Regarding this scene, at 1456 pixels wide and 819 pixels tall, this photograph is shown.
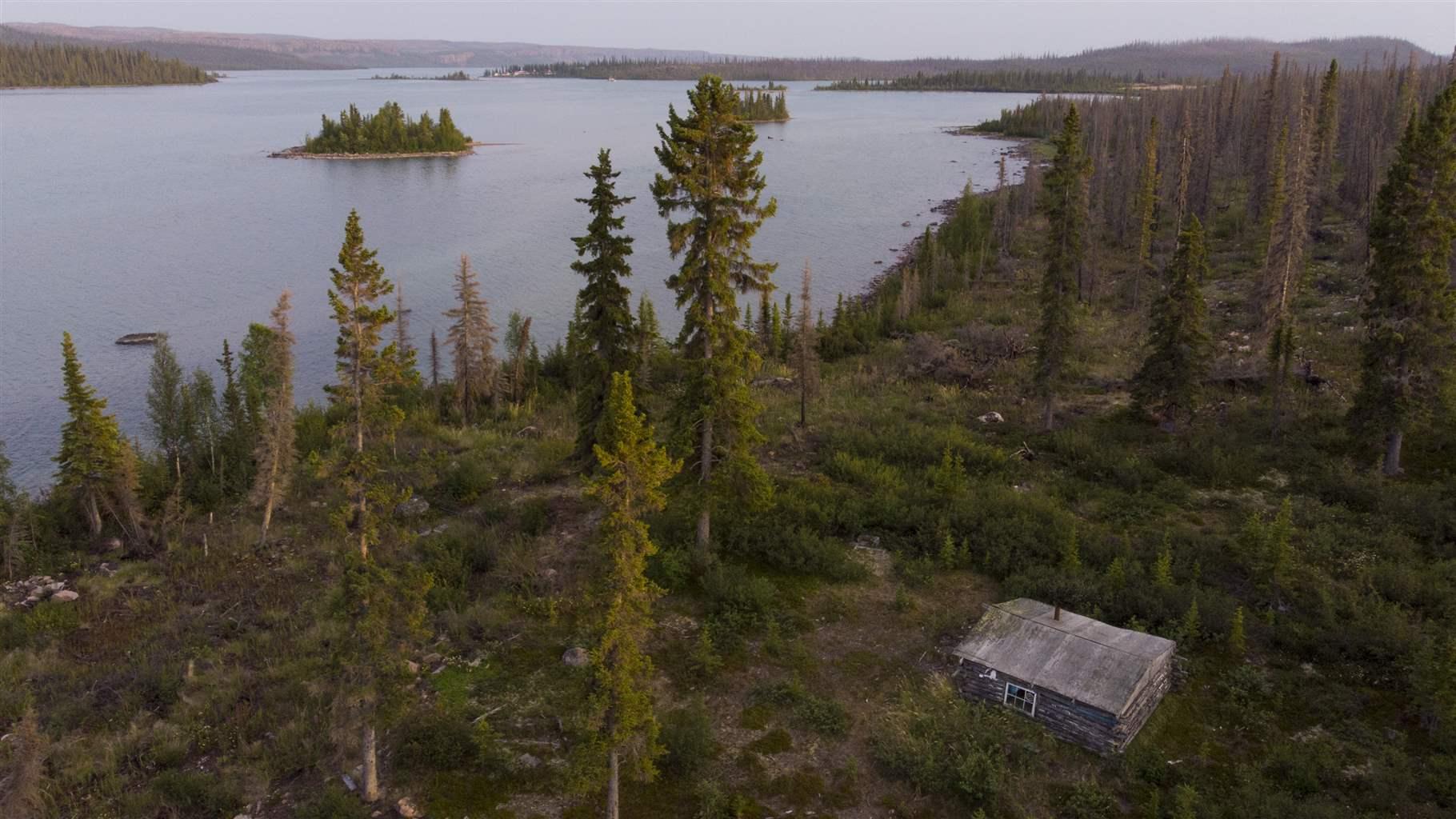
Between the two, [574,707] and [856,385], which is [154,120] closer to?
[856,385]

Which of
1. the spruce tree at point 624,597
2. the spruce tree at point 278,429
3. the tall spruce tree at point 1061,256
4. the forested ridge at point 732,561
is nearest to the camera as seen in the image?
the spruce tree at point 624,597

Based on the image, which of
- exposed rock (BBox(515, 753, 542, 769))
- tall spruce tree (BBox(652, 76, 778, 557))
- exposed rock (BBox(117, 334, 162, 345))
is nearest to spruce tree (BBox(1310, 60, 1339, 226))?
tall spruce tree (BBox(652, 76, 778, 557))

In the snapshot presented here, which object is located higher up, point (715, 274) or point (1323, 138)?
point (1323, 138)

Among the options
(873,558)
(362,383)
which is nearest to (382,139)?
(873,558)

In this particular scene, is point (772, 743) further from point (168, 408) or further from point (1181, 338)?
point (168, 408)

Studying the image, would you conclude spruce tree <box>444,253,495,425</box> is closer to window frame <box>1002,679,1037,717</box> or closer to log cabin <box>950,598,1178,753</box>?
log cabin <box>950,598,1178,753</box>

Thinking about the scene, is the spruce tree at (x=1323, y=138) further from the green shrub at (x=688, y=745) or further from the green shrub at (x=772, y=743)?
the green shrub at (x=688, y=745)

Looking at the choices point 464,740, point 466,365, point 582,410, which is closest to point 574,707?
point 464,740

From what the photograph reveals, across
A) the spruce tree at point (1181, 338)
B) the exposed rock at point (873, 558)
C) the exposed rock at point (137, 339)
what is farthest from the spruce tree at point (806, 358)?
the exposed rock at point (137, 339)
